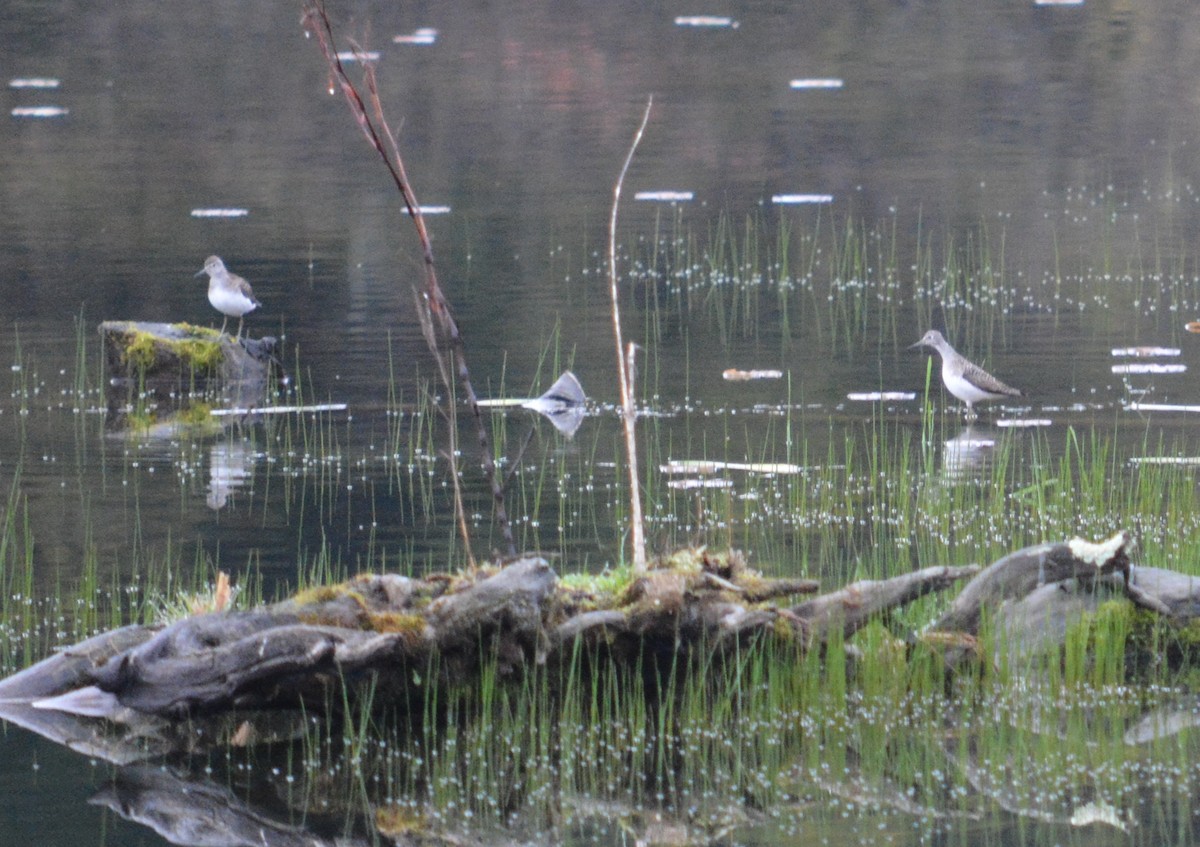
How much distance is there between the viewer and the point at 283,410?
A: 1166 centimetres

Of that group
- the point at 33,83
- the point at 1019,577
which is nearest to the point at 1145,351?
the point at 1019,577

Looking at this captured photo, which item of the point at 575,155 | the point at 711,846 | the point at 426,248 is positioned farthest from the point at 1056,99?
the point at 711,846

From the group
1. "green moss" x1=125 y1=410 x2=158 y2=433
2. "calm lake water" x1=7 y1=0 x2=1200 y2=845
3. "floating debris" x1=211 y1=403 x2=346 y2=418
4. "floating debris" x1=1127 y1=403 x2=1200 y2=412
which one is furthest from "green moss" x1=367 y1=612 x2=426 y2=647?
"floating debris" x1=1127 y1=403 x2=1200 y2=412

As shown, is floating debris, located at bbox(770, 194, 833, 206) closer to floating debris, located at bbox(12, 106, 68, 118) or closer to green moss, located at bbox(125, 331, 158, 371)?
green moss, located at bbox(125, 331, 158, 371)

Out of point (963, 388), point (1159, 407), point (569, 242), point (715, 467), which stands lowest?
point (715, 467)

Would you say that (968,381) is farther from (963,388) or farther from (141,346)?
(141,346)

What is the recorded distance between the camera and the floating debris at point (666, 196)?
19.1 m

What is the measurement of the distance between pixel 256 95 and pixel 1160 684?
2060 cm

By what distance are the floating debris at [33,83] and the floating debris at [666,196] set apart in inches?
427

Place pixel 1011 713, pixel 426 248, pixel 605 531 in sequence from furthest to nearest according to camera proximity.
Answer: pixel 605 531 < pixel 426 248 < pixel 1011 713

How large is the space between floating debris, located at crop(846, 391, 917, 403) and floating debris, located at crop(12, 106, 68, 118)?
15482mm

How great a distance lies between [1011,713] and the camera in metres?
6.36

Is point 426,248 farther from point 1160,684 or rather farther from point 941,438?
point 941,438

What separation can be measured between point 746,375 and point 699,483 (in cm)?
294
